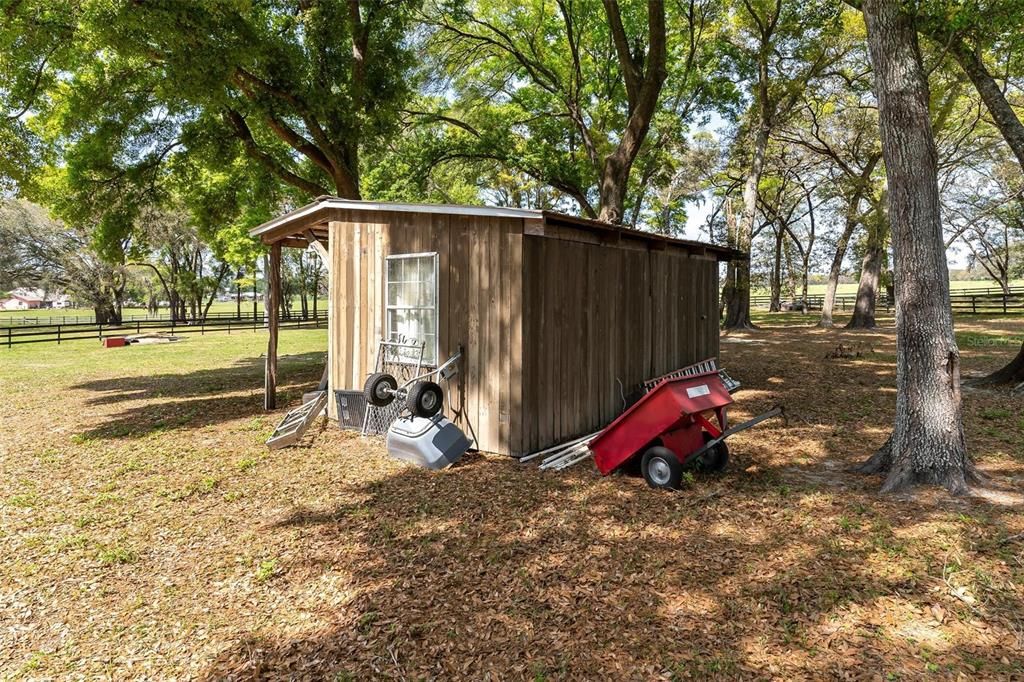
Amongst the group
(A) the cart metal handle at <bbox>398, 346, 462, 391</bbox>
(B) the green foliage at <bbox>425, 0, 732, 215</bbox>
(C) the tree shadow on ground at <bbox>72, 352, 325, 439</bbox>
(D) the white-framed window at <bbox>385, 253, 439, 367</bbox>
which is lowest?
(C) the tree shadow on ground at <bbox>72, 352, 325, 439</bbox>

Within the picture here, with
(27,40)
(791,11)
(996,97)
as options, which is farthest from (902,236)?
(791,11)

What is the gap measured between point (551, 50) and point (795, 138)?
11951 mm

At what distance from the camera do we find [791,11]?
53.1 ft

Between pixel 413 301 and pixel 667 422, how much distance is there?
3.90m

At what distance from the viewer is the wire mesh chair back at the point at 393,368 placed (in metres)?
7.36

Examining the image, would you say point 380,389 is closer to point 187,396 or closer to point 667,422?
point 667,422

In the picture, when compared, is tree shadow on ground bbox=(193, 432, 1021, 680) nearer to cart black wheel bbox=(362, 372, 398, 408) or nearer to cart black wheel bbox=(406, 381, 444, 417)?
cart black wheel bbox=(406, 381, 444, 417)

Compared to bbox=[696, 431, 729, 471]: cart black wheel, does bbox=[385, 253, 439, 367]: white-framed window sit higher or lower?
higher

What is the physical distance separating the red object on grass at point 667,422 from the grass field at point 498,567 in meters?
0.42

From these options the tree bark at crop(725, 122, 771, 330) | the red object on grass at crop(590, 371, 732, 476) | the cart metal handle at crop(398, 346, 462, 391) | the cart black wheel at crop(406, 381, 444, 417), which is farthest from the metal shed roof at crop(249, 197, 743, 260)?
the tree bark at crop(725, 122, 771, 330)

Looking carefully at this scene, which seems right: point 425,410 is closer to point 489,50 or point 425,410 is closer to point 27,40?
point 27,40

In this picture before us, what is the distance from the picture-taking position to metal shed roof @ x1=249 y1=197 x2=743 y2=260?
623 cm

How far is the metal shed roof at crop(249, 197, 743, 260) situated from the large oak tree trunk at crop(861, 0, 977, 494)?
10.3 ft

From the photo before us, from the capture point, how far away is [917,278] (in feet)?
15.9
